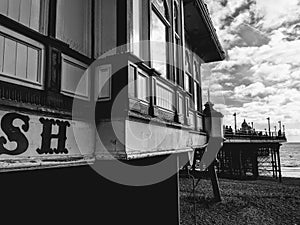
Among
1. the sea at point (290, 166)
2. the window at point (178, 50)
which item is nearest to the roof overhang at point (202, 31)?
the window at point (178, 50)

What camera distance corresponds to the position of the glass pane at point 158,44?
4.94 meters

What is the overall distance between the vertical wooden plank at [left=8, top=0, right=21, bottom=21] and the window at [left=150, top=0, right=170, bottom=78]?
2.42 m

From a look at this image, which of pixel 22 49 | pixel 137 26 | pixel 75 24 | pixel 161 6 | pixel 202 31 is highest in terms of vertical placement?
pixel 202 31

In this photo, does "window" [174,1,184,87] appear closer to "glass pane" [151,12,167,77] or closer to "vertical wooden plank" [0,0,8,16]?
"glass pane" [151,12,167,77]

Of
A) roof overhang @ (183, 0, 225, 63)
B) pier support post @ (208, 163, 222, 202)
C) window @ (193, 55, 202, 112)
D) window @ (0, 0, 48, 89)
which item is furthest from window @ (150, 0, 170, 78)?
pier support post @ (208, 163, 222, 202)

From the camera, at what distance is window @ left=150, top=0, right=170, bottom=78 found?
494 cm

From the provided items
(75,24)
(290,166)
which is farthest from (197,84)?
(290,166)

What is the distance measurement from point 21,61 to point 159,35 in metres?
3.24

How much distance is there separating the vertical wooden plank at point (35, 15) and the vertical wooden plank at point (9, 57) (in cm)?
50

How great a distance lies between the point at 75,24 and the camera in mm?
3439

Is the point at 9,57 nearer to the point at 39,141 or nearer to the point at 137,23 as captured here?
the point at 39,141

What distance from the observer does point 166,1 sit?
5652 millimetres

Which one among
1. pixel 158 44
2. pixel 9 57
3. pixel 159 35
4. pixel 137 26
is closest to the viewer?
pixel 9 57

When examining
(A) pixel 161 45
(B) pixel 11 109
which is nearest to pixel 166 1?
(A) pixel 161 45
